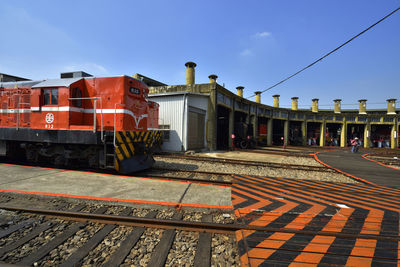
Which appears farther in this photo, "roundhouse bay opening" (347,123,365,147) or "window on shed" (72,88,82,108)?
"roundhouse bay opening" (347,123,365,147)

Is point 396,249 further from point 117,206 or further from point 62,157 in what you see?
point 62,157

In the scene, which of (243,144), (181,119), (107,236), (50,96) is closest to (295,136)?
(243,144)

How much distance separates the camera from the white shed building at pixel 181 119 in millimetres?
12703

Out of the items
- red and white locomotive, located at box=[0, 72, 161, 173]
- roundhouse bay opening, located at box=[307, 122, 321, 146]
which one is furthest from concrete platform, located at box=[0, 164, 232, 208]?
roundhouse bay opening, located at box=[307, 122, 321, 146]

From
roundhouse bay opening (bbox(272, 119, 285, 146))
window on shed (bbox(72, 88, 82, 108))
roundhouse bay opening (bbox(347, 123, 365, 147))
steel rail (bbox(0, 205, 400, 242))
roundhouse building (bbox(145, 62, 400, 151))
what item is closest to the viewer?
steel rail (bbox(0, 205, 400, 242))

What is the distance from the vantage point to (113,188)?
4.41 m

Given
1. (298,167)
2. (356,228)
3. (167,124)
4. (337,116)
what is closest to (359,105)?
(337,116)

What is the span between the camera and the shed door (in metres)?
13.1

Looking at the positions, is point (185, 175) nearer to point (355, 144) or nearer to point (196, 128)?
point (196, 128)

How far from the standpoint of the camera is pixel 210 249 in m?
2.33

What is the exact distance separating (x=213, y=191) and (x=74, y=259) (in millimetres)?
3029

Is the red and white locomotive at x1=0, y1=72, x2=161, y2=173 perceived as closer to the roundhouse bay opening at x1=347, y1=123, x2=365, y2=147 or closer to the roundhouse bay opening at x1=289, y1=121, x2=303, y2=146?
the roundhouse bay opening at x1=289, y1=121, x2=303, y2=146

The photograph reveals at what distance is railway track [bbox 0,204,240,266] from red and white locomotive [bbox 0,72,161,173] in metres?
2.64

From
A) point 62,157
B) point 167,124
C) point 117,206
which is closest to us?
point 117,206
